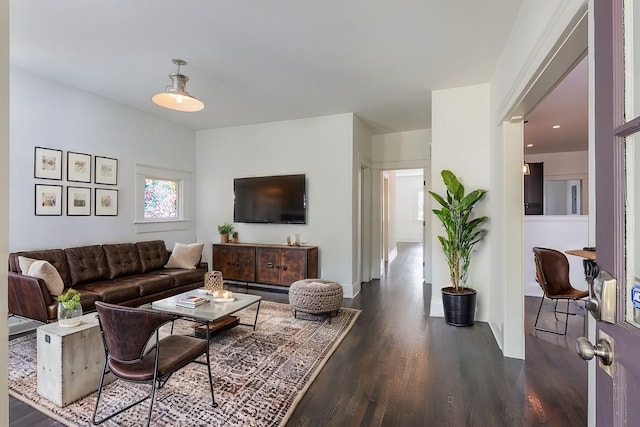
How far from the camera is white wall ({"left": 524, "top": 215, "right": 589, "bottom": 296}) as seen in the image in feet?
15.7

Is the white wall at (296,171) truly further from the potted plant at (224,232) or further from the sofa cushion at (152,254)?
the sofa cushion at (152,254)

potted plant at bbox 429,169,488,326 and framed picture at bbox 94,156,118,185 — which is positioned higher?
framed picture at bbox 94,156,118,185

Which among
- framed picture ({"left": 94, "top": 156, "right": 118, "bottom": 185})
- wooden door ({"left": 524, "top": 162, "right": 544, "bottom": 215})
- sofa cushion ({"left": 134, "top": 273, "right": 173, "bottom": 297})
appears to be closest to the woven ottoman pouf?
sofa cushion ({"left": 134, "top": 273, "right": 173, "bottom": 297})

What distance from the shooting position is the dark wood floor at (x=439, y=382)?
2008mm

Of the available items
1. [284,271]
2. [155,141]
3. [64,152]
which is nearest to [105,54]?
[64,152]

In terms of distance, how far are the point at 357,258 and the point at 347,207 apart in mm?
878

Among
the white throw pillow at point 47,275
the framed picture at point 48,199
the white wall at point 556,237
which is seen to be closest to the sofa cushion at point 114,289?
the white throw pillow at point 47,275

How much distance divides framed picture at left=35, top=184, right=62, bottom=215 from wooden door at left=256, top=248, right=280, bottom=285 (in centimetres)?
266

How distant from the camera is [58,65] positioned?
3455 millimetres

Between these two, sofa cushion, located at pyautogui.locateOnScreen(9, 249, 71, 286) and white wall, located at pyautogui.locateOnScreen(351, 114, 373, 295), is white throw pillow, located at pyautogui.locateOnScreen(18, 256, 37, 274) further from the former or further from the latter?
white wall, located at pyautogui.locateOnScreen(351, 114, 373, 295)

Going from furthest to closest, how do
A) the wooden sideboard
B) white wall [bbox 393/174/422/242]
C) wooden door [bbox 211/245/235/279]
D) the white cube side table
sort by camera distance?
white wall [bbox 393/174/422/242] → wooden door [bbox 211/245/235/279] → the wooden sideboard → the white cube side table

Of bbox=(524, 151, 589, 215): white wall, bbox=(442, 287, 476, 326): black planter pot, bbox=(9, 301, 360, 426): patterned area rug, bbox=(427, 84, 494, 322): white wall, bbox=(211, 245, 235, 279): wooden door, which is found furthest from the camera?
bbox=(524, 151, 589, 215): white wall

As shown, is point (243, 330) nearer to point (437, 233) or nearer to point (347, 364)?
point (347, 364)

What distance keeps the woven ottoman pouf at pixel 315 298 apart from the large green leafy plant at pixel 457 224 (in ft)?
4.57
